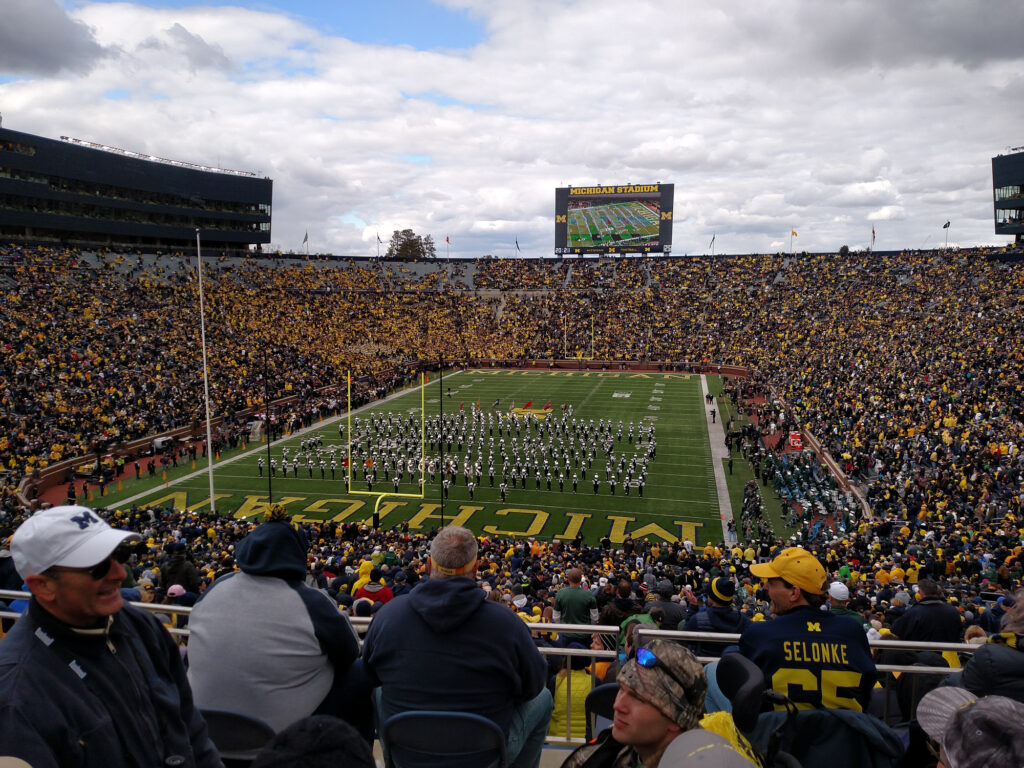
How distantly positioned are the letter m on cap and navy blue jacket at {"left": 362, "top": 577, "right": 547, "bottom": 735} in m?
1.07

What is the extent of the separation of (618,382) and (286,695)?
134 feet

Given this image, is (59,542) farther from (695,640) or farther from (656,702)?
(695,640)

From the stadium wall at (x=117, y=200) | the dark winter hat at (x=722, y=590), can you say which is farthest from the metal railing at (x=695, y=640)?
the stadium wall at (x=117, y=200)

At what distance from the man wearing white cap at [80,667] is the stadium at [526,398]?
7.51 ft

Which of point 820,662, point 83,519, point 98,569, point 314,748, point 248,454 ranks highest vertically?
point 83,519

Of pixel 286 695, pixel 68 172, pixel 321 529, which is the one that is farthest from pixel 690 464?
pixel 68 172

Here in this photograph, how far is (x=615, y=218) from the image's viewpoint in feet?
204

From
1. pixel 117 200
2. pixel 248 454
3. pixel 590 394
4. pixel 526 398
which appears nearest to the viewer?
pixel 248 454

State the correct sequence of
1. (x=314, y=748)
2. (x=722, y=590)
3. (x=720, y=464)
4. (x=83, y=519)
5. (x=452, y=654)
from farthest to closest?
1. (x=720, y=464)
2. (x=722, y=590)
3. (x=452, y=654)
4. (x=83, y=519)
5. (x=314, y=748)

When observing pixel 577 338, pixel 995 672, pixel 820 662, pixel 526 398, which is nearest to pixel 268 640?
pixel 820 662

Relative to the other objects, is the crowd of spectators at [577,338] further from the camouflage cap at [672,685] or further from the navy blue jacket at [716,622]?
the camouflage cap at [672,685]

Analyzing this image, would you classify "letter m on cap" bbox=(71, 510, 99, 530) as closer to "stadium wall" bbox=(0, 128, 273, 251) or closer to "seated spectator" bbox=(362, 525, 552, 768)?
"seated spectator" bbox=(362, 525, 552, 768)

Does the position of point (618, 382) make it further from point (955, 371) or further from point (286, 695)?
point (286, 695)

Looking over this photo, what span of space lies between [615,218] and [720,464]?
41423mm
